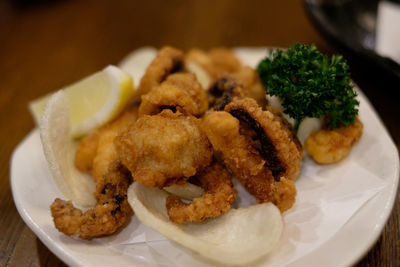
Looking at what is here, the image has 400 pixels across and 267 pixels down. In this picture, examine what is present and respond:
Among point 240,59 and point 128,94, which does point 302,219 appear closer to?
point 128,94

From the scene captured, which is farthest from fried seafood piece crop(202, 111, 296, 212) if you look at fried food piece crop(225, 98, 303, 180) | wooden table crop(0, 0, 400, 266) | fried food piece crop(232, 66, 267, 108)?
wooden table crop(0, 0, 400, 266)

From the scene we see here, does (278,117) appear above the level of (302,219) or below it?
above

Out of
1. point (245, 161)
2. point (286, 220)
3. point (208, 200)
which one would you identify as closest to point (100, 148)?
point (208, 200)

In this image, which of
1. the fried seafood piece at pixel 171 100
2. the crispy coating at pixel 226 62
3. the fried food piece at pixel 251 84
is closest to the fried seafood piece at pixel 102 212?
the fried seafood piece at pixel 171 100

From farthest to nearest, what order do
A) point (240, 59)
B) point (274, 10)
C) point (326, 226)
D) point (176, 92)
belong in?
point (274, 10) → point (240, 59) → point (176, 92) → point (326, 226)

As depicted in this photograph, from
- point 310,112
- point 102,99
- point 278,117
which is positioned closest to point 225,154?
point 278,117

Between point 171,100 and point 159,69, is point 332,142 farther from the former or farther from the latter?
point 159,69

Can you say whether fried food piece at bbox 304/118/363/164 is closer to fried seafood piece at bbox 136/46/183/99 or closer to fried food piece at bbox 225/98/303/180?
fried food piece at bbox 225/98/303/180
